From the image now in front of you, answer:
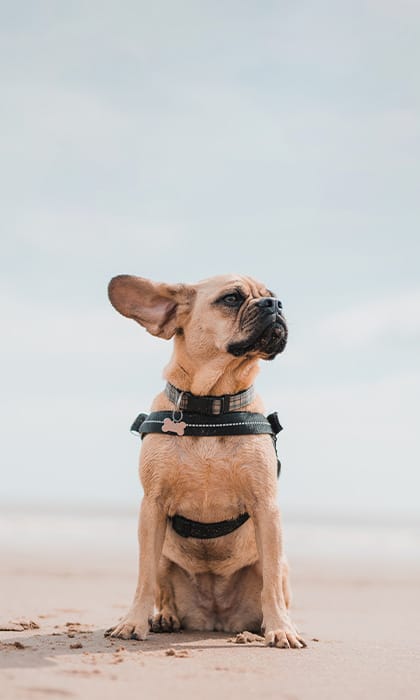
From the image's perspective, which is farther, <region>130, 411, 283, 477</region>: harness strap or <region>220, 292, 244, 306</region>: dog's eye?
<region>220, 292, 244, 306</region>: dog's eye

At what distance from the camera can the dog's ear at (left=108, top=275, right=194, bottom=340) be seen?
6406 millimetres

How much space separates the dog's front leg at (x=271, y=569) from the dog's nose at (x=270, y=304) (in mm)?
1260

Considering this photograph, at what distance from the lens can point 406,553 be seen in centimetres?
2077

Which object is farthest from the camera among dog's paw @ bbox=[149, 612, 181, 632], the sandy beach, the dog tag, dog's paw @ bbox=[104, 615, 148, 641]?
dog's paw @ bbox=[149, 612, 181, 632]

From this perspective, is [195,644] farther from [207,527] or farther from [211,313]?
[211,313]

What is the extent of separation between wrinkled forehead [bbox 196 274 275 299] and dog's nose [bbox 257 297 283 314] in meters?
0.21

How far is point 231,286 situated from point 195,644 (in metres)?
2.33

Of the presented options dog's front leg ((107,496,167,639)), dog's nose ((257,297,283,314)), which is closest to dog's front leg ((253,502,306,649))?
dog's front leg ((107,496,167,639))

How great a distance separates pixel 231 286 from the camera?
6266 mm

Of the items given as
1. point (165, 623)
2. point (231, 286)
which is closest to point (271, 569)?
point (165, 623)

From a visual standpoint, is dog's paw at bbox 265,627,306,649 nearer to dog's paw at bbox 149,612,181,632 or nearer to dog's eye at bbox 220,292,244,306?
dog's paw at bbox 149,612,181,632

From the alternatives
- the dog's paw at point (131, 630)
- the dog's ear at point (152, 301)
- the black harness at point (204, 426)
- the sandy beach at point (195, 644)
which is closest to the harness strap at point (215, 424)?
the black harness at point (204, 426)

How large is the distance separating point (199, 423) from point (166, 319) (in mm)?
823

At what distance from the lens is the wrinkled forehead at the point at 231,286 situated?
6.27m
